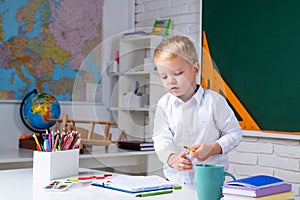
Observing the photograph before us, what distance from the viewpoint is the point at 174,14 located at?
3.51 m

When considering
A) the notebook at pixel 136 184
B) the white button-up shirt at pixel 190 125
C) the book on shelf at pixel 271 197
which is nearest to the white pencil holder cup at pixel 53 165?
the notebook at pixel 136 184

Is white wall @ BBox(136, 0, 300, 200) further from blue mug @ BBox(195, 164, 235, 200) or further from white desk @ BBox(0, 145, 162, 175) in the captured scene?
blue mug @ BBox(195, 164, 235, 200)

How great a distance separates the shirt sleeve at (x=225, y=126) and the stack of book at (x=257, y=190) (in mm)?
533

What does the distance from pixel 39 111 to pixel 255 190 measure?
218 cm

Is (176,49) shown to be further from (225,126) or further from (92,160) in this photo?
(92,160)

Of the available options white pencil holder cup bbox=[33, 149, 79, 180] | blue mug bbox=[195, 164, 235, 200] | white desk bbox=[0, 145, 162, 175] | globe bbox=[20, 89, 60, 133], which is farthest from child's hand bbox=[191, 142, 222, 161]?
globe bbox=[20, 89, 60, 133]

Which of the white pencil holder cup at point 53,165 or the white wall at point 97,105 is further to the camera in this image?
the white wall at point 97,105

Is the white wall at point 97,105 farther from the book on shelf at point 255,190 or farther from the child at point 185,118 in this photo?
the book on shelf at point 255,190

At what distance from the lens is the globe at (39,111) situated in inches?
121

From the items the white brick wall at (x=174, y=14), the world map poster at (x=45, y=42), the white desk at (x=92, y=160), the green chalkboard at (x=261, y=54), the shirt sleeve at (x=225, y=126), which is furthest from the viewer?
the white brick wall at (x=174, y=14)

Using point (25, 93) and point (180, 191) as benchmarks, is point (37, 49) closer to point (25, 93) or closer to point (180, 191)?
point (25, 93)

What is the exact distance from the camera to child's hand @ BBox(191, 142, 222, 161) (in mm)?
1543

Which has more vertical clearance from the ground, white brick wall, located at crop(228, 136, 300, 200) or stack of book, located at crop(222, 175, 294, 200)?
stack of book, located at crop(222, 175, 294, 200)

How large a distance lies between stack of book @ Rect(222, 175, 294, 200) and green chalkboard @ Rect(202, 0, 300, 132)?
5.20 feet
